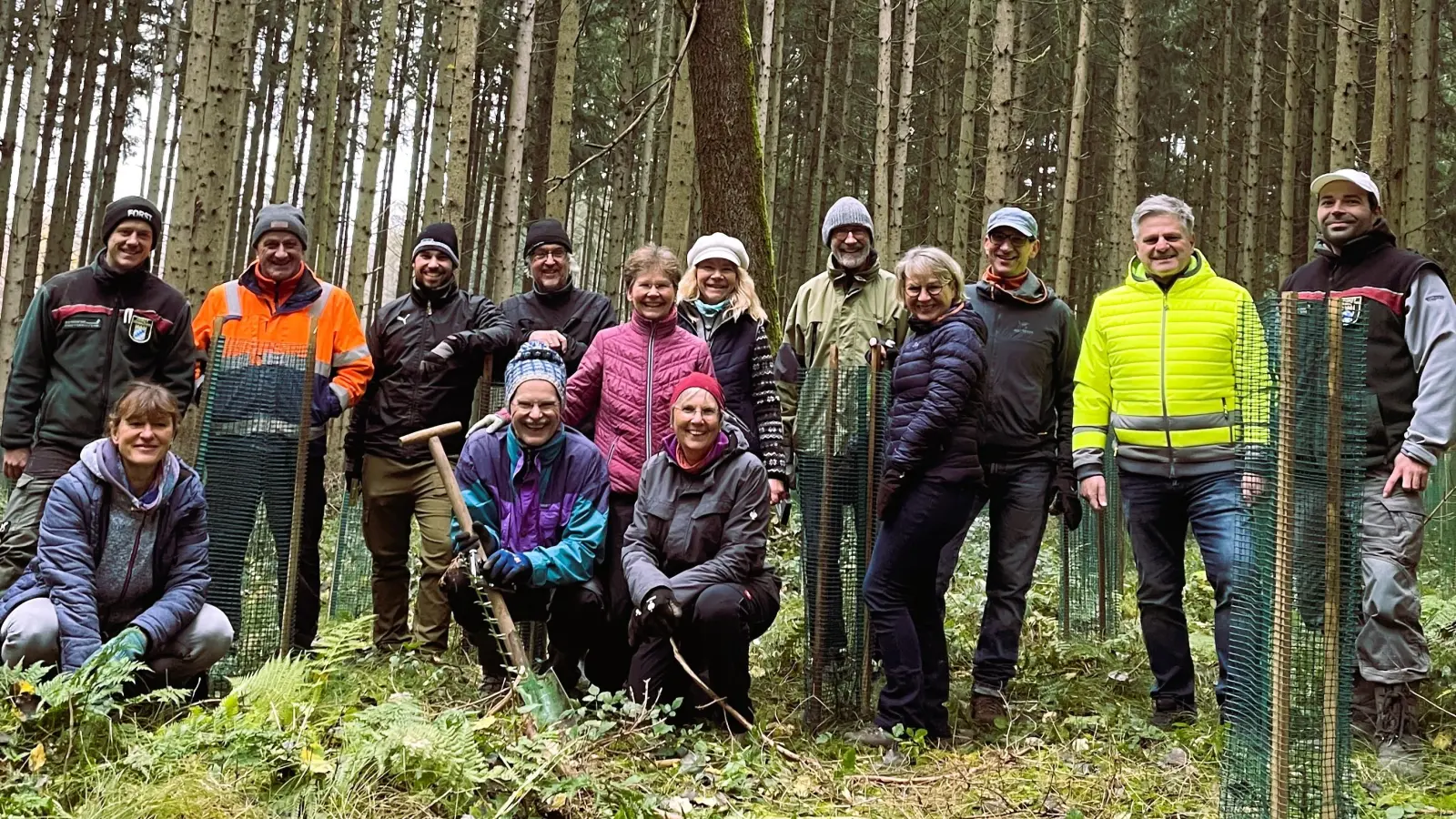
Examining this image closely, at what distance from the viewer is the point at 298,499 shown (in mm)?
4879

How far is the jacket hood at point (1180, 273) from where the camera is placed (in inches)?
169

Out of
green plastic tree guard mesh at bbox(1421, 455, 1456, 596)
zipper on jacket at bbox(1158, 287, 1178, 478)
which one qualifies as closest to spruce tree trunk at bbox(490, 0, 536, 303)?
zipper on jacket at bbox(1158, 287, 1178, 478)

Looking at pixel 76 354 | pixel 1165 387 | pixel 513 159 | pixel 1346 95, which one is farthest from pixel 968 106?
pixel 76 354

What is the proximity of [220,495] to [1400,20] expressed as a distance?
11.3 metres

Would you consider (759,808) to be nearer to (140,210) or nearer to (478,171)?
(140,210)

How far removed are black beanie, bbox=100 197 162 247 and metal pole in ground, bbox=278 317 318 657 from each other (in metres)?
0.82

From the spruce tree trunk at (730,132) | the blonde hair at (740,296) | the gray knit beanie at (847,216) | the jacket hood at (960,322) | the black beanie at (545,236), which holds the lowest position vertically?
the jacket hood at (960,322)

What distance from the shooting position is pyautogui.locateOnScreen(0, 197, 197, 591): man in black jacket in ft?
14.7

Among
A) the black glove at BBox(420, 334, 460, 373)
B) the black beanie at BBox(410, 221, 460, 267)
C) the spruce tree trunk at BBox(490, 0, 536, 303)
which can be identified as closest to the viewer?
the black glove at BBox(420, 334, 460, 373)

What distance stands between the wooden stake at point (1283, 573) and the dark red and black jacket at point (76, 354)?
172 inches

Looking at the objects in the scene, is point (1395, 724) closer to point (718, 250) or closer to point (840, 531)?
point (840, 531)

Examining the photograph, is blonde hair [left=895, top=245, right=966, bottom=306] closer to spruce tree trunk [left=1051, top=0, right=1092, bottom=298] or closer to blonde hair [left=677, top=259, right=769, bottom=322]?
blonde hair [left=677, top=259, right=769, bottom=322]

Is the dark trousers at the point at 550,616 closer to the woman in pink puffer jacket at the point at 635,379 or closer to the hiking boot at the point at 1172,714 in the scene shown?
the woman in pink puffer jacket at the point at 635,379

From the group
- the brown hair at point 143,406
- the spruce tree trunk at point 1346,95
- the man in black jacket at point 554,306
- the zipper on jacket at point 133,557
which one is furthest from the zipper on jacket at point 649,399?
the spruce tree trunk at point 1346,95
